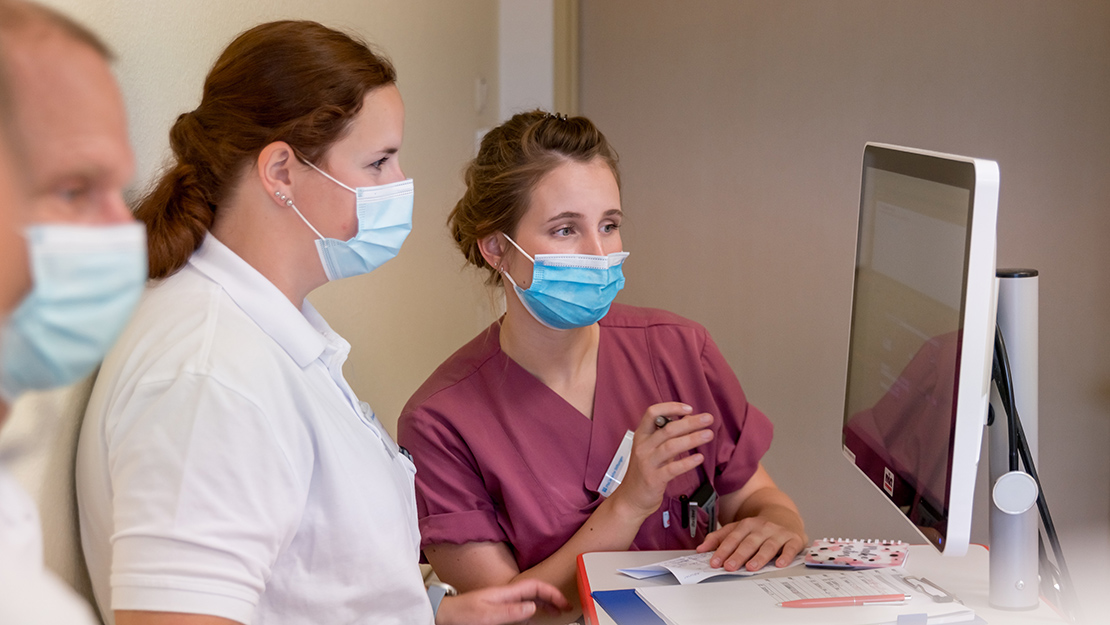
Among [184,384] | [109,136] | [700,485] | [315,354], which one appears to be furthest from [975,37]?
[109,136]

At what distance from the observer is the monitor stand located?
107 cm

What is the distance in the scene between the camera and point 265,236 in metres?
1.02

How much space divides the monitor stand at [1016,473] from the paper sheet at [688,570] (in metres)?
0.30

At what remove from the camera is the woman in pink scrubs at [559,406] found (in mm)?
1457

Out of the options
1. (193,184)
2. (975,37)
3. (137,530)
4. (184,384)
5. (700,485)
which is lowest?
(700,485)

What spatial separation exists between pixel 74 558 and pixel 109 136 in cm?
67

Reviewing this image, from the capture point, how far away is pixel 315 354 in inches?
38.9

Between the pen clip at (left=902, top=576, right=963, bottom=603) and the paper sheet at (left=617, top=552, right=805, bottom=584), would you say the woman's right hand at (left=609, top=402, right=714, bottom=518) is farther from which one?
the pen clip at (left=902, top=576, right=963, bottom=603)

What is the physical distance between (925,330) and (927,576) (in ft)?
1.36

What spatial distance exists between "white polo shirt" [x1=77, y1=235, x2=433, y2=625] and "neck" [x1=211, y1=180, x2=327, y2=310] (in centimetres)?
4

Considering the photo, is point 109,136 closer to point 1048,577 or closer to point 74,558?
point 74,558

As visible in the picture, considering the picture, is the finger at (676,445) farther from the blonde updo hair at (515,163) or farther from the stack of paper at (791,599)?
the blonde updo hair at (515,163)

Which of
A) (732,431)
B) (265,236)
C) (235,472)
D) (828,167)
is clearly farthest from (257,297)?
(828,167)

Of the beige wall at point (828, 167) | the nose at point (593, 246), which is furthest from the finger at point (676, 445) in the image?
the beige wall at point (828, 167)
